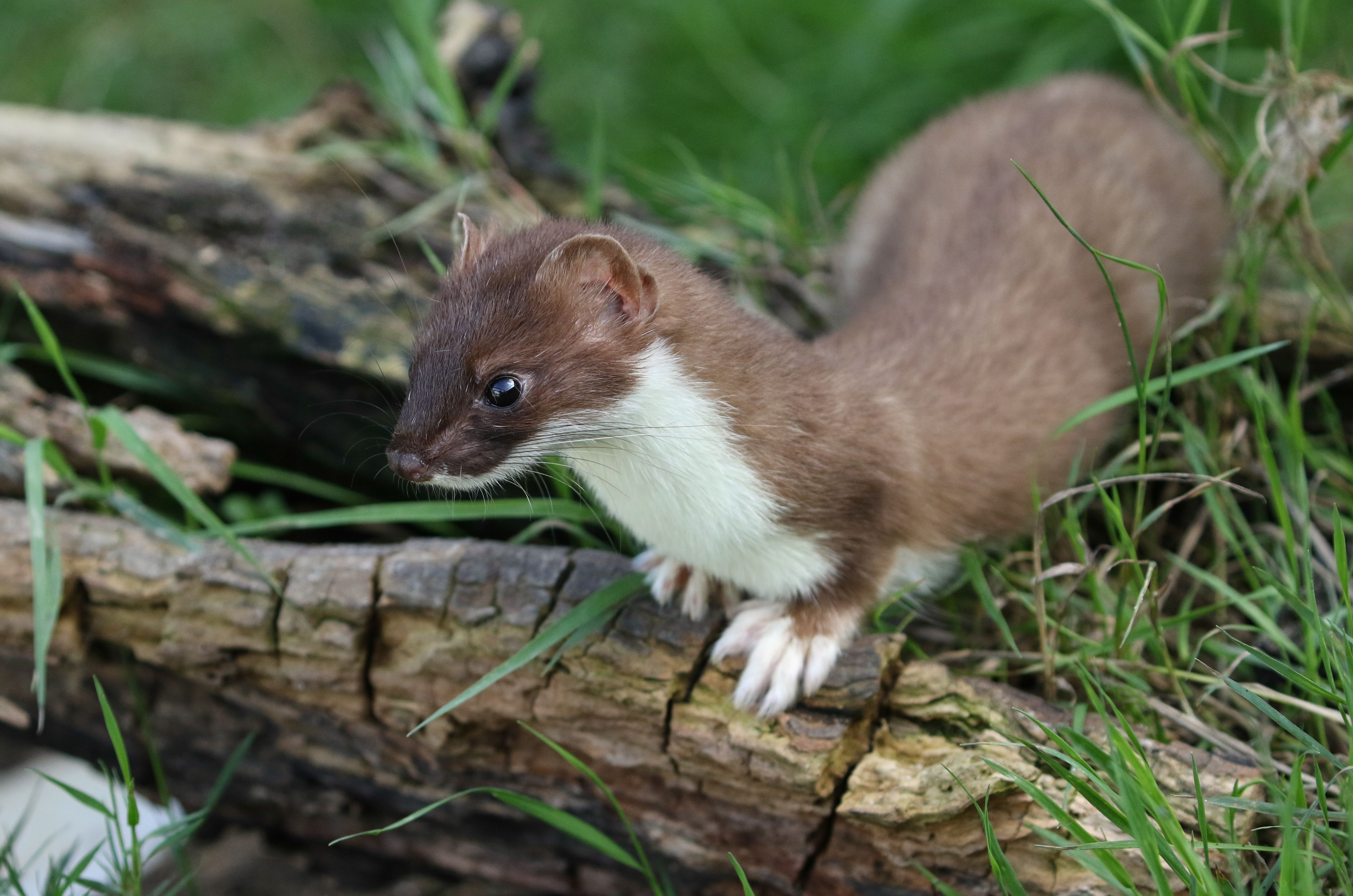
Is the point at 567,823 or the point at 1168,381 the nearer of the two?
the point at 567,823

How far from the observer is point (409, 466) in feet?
6.80

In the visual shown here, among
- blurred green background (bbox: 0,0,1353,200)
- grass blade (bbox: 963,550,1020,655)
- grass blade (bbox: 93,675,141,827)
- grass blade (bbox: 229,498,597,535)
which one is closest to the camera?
grass blade (bbox: 93,675,141,827)

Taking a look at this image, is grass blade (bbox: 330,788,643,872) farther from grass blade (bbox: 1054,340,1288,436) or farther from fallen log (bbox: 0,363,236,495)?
grass blade (bbox: 1054,340,1288,436)

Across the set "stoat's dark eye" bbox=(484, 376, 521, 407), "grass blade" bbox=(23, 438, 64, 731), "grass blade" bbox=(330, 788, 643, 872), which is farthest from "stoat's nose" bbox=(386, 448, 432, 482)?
"grass blade" bbox=(23, 438, 64, 731)

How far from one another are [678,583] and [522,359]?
66 centimetres

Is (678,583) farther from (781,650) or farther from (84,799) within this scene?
(84,799)

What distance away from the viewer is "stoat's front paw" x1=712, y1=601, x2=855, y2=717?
227 cm

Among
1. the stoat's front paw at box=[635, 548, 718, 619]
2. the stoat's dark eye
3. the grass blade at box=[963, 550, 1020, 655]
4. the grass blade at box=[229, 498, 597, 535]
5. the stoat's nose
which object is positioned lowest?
the grass blade at box=[963, 550, 1020, 655]

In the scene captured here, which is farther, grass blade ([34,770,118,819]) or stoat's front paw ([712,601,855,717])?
stoat's front paw ([712,601,855,717])

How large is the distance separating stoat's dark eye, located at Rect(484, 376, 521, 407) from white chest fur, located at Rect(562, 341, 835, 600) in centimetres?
12

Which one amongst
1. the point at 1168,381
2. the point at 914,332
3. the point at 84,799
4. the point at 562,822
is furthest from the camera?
the point at 914,332

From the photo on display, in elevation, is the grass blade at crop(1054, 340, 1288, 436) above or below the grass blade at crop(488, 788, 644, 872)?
above

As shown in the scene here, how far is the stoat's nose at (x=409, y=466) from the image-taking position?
207 centimetres

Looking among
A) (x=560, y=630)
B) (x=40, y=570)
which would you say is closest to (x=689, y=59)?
(x=560, y=630)
